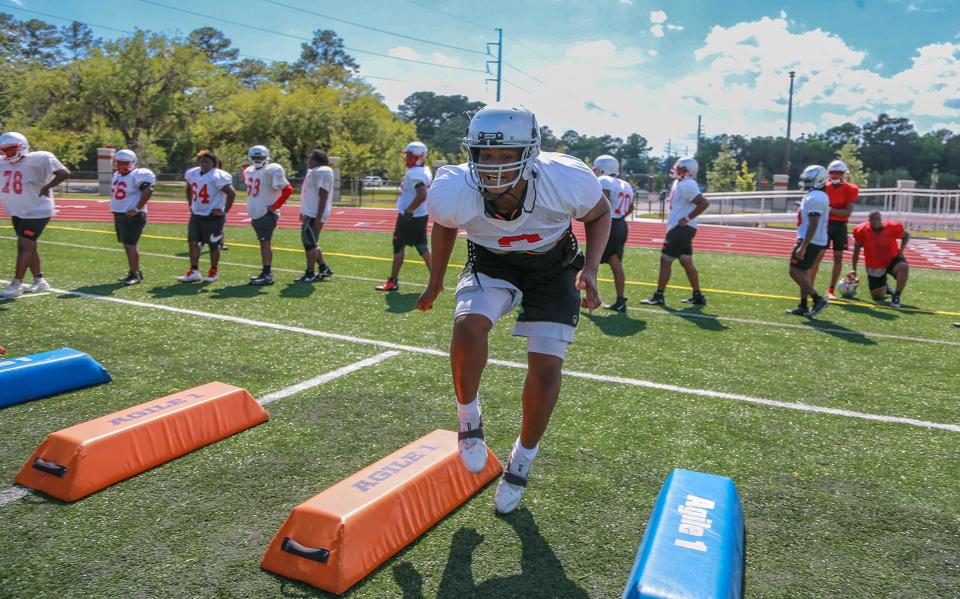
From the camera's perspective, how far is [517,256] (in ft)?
11.3

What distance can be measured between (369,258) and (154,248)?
419 cm

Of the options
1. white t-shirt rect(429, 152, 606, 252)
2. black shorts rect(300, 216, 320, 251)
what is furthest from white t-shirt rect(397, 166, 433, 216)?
white t-shirt rect(429, 152, 606, 252)

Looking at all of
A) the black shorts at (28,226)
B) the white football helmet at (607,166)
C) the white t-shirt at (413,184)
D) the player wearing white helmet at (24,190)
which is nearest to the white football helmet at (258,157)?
the white t-shirt at (413,184)

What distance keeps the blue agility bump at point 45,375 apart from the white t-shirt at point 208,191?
4961mm

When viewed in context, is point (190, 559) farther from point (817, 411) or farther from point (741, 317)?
point (741, 317)

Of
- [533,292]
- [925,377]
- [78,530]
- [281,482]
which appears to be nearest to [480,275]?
[533,292]

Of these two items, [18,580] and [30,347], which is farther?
[30,347]

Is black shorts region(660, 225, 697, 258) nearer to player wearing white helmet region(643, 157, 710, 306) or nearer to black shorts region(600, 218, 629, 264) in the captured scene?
player wearing white helmet region(643, 157, 710, 306)

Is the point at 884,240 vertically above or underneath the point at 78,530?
above

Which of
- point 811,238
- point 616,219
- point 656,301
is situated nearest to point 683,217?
point 616,219

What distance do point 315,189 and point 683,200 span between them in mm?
5055

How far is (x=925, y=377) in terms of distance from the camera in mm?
5996

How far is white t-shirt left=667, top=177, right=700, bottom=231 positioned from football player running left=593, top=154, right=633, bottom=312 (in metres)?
0.57

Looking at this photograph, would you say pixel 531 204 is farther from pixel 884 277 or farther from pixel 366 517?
pixel 884 277
